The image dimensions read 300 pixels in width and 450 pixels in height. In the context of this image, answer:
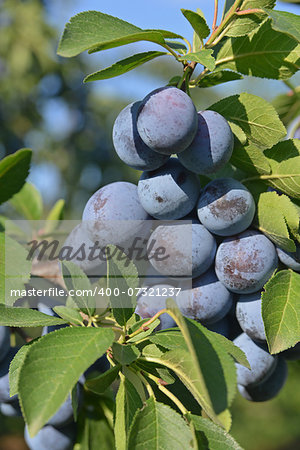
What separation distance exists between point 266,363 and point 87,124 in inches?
132

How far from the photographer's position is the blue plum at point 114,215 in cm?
66

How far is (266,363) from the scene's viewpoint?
2.43 feet

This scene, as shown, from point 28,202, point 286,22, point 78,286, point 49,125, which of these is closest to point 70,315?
point 78,286

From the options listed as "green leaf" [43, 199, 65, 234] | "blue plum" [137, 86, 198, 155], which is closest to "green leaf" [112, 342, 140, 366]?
"blue plum" [137, 86, 198, 155]

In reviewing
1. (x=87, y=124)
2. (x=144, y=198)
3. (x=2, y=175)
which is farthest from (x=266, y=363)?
(x=87, y=124)

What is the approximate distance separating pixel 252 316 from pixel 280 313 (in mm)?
71

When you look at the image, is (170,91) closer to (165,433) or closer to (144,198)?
(144,198)

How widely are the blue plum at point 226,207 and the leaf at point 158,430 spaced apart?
0.26 metres

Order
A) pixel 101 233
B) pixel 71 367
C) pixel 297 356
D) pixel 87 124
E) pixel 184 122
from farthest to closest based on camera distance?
1. pixel 87 124
2. pixel 297 356
3. pixel 101 233
4. pixel 184 122
5. pixel 71 367

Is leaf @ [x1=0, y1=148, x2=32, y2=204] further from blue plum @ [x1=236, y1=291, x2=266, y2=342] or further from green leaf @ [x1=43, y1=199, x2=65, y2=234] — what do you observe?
blue plum @ [x1=236, y1=291, x2=266, y2=342]

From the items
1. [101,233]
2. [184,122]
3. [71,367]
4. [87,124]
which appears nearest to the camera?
[71,367]

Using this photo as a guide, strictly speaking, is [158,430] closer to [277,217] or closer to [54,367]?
[54,367]

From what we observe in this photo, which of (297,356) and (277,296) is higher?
(277,296)

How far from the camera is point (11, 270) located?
70 cm
